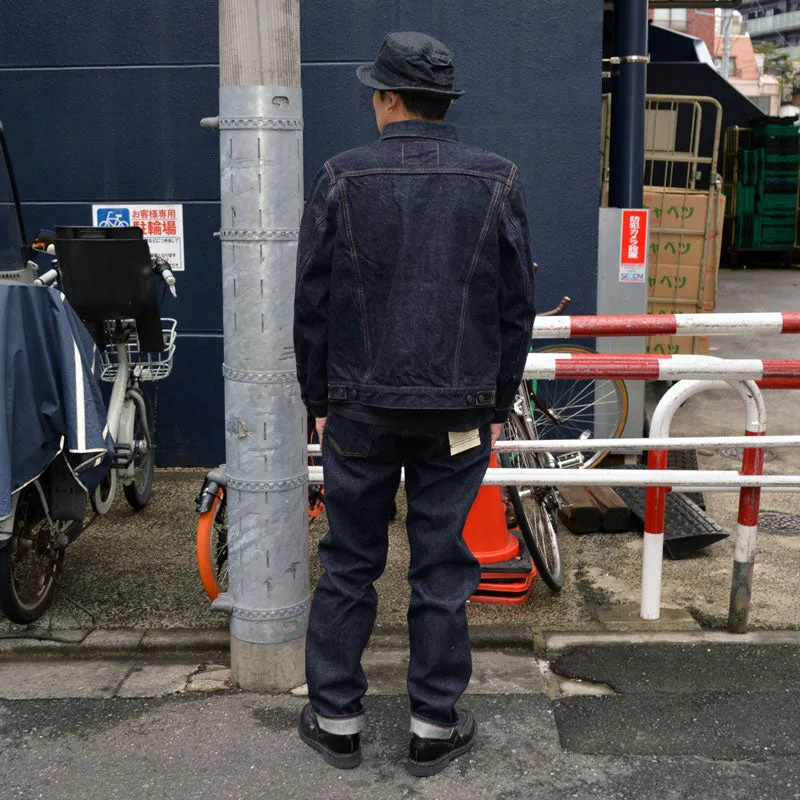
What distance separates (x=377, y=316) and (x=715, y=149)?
220 inches

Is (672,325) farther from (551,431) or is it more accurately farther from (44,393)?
(551,431)

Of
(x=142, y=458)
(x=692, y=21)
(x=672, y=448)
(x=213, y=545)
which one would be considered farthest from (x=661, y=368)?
(x=692, y=21)

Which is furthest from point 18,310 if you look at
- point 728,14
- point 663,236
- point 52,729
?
point 728,14

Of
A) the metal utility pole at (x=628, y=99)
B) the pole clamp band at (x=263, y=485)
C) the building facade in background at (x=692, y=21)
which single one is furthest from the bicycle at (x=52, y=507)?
the building facade in background at (x=692, y=21)

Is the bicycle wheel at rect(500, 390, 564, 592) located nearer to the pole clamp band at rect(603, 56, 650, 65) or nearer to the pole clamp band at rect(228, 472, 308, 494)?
the pole clamp band at rect(228, 472, 308, 494)

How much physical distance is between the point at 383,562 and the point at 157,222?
3.76 m

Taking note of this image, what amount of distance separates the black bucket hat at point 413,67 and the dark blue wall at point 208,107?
130 inches

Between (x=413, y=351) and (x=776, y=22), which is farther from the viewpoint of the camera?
(x=776, y=22)

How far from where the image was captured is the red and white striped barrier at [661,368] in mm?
3805

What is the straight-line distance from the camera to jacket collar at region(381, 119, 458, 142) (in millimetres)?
2850

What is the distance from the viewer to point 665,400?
407 centimetres

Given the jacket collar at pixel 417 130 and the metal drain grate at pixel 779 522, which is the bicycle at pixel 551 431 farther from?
the jacket collar at pixel 417 130

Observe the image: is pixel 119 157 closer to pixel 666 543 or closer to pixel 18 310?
pixel 18 310

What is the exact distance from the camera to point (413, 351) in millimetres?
2820
